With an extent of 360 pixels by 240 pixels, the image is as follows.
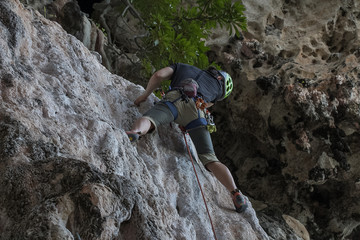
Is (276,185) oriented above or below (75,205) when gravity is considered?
below

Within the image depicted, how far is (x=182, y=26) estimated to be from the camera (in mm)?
6000

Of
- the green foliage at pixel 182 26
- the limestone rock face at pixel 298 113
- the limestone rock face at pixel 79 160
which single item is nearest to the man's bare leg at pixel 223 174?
the limestone rock face at pixel 79 160

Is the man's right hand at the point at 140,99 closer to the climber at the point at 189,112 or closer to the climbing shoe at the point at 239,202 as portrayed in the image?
the climber at the point at 189,112

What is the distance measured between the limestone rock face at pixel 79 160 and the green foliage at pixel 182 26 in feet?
4.96

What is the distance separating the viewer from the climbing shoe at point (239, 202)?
3.63m

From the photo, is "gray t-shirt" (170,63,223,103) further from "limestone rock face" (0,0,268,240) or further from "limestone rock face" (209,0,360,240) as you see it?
"limestone rock face" (209,0,360,240)

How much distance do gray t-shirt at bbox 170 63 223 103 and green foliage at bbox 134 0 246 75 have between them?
3.46ft

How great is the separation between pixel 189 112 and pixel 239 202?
1.06m

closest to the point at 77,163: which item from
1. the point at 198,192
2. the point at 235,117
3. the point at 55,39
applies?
the point at 198,192

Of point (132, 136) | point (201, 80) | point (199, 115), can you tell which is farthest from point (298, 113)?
point (132, 136)

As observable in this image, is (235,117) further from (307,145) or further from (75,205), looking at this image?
(75,205)

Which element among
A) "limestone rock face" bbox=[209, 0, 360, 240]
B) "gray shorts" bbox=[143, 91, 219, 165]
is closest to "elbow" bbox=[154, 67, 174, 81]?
"gray shorts" bbox=[143, 91, 219, 165]

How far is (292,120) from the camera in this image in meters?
6.04

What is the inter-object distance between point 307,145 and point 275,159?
118cm
